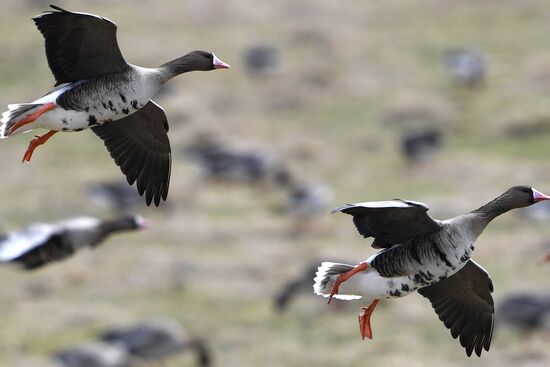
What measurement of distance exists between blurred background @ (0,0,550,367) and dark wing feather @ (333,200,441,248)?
8.29 m

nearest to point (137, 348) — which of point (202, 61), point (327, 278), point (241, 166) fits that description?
point (202, 61)

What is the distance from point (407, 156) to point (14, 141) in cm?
1007

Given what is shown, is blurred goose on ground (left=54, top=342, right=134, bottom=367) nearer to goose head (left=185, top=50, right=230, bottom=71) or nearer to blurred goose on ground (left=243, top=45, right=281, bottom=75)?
goose head (left=185, top=50, right=230, bottom=71)

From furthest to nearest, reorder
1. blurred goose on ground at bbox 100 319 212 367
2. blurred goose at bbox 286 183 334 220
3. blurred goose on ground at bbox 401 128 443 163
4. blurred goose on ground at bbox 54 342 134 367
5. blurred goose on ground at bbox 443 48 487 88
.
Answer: blurred goose on ground at bbox 443 48 487 88, blurred goose on ground at bbox 401 128 443 163, blurred goose at bbox 286 183 334 220, blurred goose on ground at bbox 100 319 212 367, blurred goose on ground at bbox 54 342 134 367

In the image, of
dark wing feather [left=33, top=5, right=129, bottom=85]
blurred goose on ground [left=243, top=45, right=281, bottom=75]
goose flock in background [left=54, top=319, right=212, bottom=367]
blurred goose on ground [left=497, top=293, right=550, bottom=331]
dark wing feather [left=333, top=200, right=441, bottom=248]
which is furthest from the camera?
blurred goose on ground [left=243, top=45, right=281, bottom=75]

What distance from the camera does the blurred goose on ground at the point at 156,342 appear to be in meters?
20.4

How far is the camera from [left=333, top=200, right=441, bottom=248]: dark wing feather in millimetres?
9906

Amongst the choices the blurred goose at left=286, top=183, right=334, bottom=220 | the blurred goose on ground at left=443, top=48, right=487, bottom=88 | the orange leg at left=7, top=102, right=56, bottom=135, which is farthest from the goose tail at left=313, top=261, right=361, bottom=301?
the blurred goose on ground at left=443, top=48, right=487, bottom=88

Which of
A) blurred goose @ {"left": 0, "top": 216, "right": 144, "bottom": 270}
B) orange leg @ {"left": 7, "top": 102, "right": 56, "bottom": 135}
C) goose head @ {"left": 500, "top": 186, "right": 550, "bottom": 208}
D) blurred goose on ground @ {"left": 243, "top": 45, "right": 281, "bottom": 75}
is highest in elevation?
orange leg @ {"left": 7, "top": 102, "right": 56, "bottom": 135}

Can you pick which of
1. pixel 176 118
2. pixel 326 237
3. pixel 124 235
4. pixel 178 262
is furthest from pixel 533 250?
pixel 176 118

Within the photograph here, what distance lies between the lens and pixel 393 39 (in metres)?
44.5

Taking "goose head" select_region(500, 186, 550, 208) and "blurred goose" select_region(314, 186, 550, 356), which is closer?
"blurred goose" select_region(314, 186, 550, 356)

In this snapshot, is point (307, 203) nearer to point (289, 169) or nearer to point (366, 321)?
point (289, 169)

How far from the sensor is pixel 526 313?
21797mm
